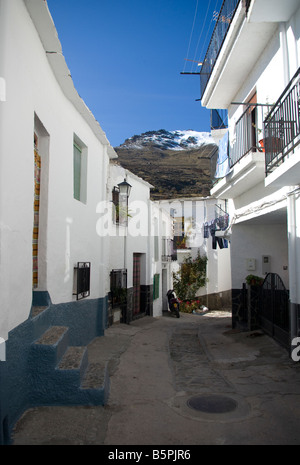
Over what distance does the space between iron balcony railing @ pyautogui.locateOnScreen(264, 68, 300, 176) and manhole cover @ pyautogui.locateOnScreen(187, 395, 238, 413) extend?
4.05m

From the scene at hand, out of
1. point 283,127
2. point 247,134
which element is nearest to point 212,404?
point 283,127

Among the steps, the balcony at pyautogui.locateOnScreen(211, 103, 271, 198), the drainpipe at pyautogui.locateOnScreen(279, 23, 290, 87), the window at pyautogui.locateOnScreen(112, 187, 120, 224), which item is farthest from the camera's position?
the window at pyautogui.locateOnScreen(112, 187, 120, 224)

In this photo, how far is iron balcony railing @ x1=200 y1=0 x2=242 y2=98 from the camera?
8711 millimetres

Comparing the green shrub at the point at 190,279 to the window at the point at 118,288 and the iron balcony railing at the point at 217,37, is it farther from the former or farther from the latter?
the iron balcony railing at the point at 217,37

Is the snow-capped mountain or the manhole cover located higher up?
the snow-capped mountain

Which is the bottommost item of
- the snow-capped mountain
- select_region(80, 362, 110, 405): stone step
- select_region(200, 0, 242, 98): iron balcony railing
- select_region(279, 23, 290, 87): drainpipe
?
select_region(80, 362, 110, 405): stone step

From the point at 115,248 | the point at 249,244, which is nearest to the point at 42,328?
the point at 115,248

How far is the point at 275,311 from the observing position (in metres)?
8.30

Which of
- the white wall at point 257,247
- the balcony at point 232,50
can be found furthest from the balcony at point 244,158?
the white wall at point 257,247

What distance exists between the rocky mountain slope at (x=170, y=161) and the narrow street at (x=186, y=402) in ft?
64.0

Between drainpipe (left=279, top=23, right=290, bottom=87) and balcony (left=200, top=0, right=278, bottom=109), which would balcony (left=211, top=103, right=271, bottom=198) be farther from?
balcony (left=200, top=0, right=278, bottom=109)

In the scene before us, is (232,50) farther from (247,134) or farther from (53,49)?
(53,49)

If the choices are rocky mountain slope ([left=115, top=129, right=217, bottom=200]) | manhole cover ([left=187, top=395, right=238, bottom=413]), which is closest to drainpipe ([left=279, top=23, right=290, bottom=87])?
manhole cover ([left=187, top=395, right=238, bottom=413])

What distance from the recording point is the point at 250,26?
770 centimetres
